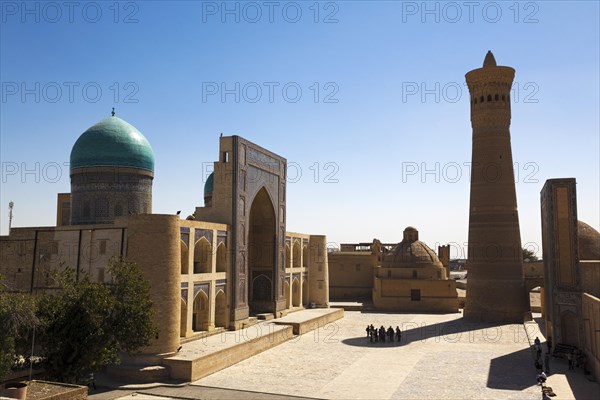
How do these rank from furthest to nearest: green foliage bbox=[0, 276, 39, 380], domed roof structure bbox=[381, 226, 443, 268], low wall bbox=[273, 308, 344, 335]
→ domed roof structure bbox=[381, 226, 443, 268], low wall bbox=[273, 308, 344, 335], green foliage bbox=[0, 276, 39, 380]

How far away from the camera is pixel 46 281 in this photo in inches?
771

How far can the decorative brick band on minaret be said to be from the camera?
28.0 m

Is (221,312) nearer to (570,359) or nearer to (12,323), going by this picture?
(12,323)

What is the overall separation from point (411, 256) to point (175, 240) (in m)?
20.8

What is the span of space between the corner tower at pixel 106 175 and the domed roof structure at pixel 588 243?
20.7 m

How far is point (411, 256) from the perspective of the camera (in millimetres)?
34562

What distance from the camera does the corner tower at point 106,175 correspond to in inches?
969

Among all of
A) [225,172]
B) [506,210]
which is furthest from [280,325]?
[506,210]

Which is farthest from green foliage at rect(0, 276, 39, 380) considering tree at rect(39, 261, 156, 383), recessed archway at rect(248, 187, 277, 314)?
recessed archway at rect(248, 187, 277, 314)

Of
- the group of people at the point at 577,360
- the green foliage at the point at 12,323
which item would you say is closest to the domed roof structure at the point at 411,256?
the group of people at the point at 577,360

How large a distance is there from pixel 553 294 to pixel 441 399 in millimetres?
8131

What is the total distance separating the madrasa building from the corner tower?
5 cm

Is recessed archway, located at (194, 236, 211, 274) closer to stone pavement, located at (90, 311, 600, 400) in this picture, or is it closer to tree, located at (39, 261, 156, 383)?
stone pavement, located at (90, 311, 600, 400)

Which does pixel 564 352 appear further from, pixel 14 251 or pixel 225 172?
pixel 14 251
